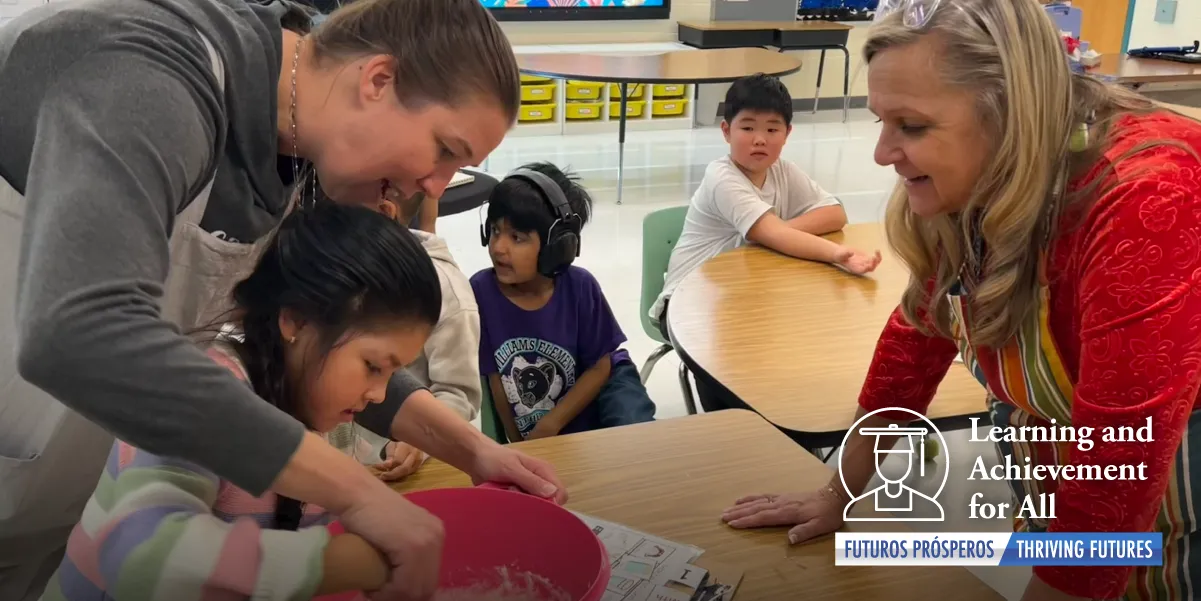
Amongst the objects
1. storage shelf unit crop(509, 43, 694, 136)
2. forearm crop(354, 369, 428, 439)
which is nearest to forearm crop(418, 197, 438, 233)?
forearm crop(354, 369, 428, 439)

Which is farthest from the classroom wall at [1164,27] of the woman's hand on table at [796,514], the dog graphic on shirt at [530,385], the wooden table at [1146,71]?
the woman's hand on table at [796,514]

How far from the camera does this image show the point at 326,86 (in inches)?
41.3

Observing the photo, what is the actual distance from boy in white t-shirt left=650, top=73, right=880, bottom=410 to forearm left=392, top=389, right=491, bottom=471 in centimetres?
118

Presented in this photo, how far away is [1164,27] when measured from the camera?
7215mm

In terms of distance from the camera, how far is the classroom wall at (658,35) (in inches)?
283

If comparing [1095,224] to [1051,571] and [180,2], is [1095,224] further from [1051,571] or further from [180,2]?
[180,2]

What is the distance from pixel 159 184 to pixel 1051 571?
0.93 m

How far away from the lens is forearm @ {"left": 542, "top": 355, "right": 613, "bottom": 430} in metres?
2.13

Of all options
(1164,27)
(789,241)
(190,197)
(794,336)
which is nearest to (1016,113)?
(190,197)

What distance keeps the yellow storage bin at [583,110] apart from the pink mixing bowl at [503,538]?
20.6 ft

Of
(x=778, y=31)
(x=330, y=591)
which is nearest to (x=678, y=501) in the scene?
(x=330, y=591)

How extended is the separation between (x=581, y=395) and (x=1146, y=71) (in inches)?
151

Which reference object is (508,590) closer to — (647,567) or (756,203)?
(647,567)

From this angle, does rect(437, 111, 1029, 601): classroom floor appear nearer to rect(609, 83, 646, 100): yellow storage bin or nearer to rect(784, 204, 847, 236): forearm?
rect(609, 83, 646, 100): yellow storage bin
